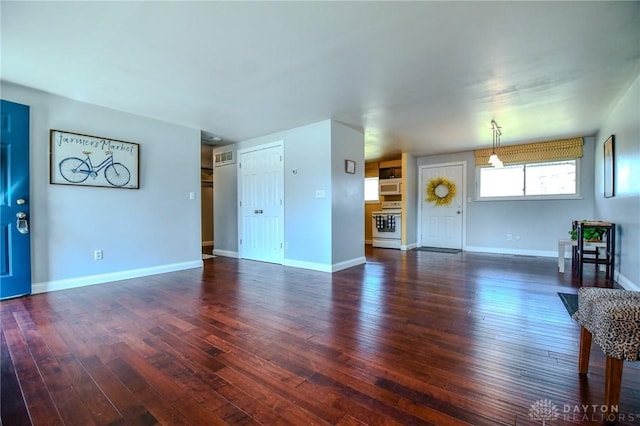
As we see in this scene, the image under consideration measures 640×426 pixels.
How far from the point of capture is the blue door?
3.01 metres

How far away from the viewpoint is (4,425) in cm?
125

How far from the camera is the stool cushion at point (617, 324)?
121cm

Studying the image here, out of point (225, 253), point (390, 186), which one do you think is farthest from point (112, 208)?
point (390, 186)

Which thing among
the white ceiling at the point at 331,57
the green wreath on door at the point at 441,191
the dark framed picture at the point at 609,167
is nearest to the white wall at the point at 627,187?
the dark framed picture at the point at 609,167

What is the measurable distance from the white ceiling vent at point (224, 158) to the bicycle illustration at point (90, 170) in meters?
2.12

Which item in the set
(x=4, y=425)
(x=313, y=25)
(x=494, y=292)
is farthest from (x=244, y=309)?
(x=494, y=292)

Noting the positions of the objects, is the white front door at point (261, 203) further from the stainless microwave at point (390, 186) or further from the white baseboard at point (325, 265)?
the stainless microwave at point (390, 186)

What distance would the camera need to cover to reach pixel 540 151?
5.62 m

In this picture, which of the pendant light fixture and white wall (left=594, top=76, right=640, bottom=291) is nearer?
white wall (left=594, top=76, right=640, bottom=291)

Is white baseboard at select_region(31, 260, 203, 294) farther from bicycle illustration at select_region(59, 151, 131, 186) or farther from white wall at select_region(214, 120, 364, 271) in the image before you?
white wall at select_region(214, 120, 364, 271)

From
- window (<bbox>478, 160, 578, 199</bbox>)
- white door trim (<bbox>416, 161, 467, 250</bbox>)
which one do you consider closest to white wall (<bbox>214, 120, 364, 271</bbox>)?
white door trim (<bbox>416, 161, 467, 250</bbox>)

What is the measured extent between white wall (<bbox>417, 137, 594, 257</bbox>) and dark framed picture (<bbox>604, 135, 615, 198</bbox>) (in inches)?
53.0

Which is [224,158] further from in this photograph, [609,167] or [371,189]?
[609,167]

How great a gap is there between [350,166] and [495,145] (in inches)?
133
